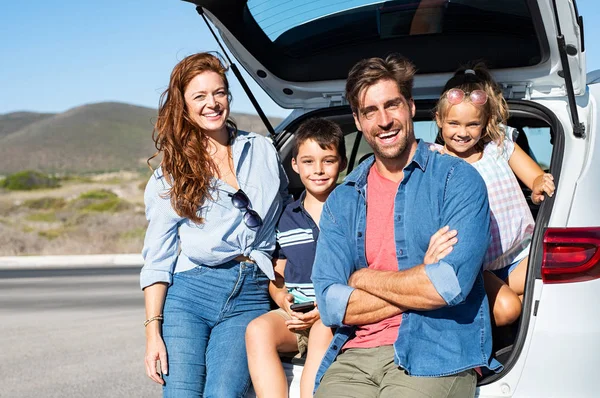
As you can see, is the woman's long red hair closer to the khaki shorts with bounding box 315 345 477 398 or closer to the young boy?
the young boy

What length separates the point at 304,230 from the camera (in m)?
3.51

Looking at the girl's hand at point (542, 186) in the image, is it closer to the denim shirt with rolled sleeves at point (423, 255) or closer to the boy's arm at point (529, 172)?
the boy's arm at point (529, 172)

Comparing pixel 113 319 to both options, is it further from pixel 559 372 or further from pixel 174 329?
pixel 559 372

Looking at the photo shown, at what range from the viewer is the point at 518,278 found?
345cm

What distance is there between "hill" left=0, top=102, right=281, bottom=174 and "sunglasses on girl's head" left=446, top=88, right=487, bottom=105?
248 ft

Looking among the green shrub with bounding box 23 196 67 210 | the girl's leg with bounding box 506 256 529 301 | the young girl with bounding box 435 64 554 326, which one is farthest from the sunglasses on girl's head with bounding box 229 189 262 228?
the green shrub with bounding box 23 196 67 210

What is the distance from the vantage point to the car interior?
3638mm

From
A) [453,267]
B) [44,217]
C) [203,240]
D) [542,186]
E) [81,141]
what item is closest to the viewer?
[453,267]

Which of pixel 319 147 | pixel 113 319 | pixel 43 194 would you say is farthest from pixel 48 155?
pixel 319 147

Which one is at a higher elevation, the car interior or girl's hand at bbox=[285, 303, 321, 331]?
the car interior

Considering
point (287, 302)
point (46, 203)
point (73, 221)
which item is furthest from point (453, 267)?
point (46, 203)

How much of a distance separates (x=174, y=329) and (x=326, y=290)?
717mm

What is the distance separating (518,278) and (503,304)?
29 centimetres

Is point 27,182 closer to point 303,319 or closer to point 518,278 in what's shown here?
point 303,319
